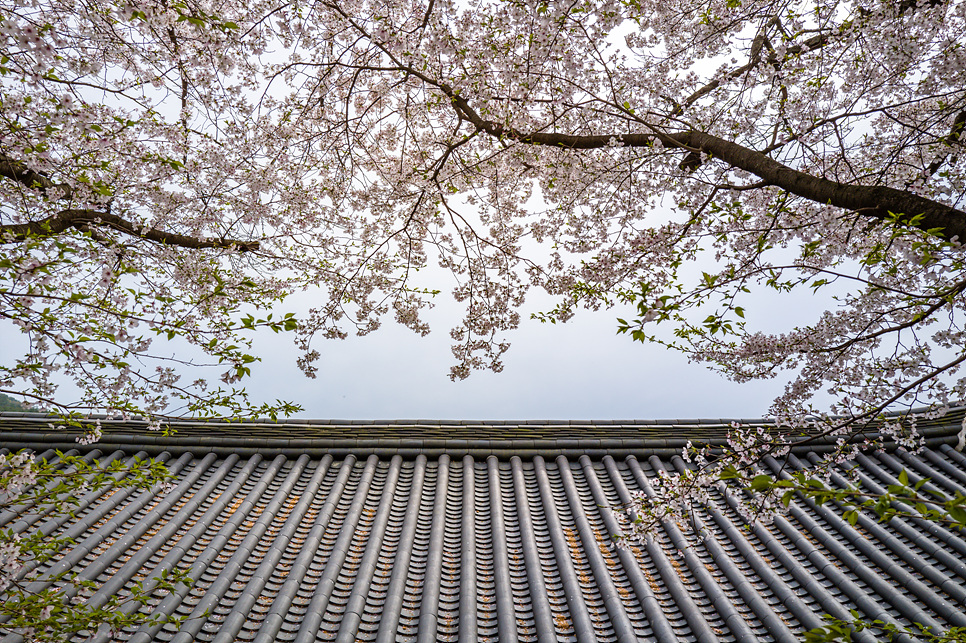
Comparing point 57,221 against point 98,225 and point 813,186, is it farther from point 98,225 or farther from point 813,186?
point 813,186

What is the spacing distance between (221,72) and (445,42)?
2.03m

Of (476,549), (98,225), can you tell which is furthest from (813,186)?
(98,225)

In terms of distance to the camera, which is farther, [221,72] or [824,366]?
[221,72]

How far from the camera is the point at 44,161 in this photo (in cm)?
345

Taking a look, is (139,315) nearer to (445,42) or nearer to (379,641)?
(379,641)

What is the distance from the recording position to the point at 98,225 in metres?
4.53

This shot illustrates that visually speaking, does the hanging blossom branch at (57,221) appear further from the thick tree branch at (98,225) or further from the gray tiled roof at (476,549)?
the gray tiled roof at (476,549)

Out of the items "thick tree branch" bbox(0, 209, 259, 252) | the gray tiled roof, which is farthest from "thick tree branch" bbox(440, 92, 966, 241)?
"thick tree branch" bbox(0, 209, 259, 252)

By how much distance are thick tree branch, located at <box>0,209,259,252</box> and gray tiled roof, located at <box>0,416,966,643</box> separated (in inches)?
95.7

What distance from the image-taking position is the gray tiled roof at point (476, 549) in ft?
13.0

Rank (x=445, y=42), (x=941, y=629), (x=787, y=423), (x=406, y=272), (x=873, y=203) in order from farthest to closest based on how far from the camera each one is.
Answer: (x=406, y=272), (x=445, y=42), (x=787, y=423), (x=941, y=629), (x=873, y=203)

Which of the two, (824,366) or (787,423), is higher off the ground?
(824,366)

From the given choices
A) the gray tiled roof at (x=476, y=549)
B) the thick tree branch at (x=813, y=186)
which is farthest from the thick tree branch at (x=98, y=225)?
the thick tree branch at (x=813, y=186)

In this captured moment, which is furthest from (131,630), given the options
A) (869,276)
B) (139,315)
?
(869,276)
